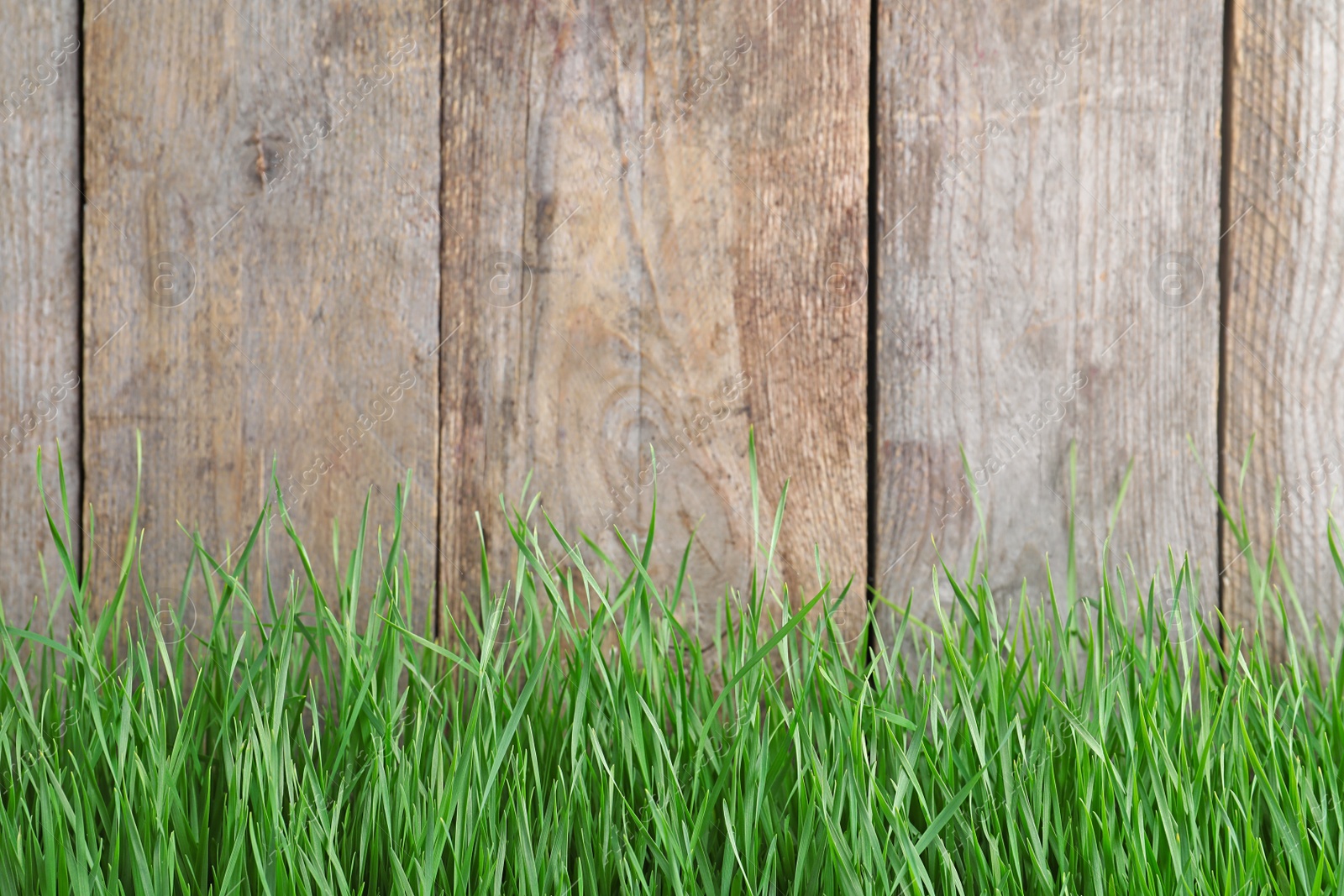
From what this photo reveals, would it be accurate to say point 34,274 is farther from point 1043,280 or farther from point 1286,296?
point 1286,296

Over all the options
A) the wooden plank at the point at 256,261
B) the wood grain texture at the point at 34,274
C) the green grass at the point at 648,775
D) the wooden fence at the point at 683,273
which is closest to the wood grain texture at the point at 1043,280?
the wooden fence at the point at 683,273

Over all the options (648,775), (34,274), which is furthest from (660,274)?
(34,274)

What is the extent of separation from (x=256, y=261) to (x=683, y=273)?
0.53m

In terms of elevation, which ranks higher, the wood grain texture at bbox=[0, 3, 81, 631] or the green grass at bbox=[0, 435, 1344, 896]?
the wood grain texture at bbox=[0, 3, 81, 631]

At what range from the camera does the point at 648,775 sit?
0.87 metres

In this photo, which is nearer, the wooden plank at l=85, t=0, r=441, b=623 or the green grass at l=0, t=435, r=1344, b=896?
the green grass at l=0, t=435, r=1344, b=896

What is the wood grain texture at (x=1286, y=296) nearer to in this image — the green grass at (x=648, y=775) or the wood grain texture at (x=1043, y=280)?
the wood grain texture at (x=1043, y=280)

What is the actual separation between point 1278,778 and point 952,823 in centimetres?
30

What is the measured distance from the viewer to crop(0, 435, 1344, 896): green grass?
782 mm

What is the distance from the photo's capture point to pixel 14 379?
3.67 feet

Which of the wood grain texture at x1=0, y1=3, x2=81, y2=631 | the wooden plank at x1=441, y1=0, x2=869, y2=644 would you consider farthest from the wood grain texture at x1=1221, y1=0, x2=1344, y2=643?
the wood grain texture at x1=0, y1=3, x2=81, y2=631

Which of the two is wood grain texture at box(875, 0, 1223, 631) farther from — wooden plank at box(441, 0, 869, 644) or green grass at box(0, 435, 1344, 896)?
green grass at box(0, 435, 1344, 896)

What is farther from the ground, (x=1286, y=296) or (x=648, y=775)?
(x=1286, y=296)

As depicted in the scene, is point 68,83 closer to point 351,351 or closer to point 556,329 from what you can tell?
point 351,351
